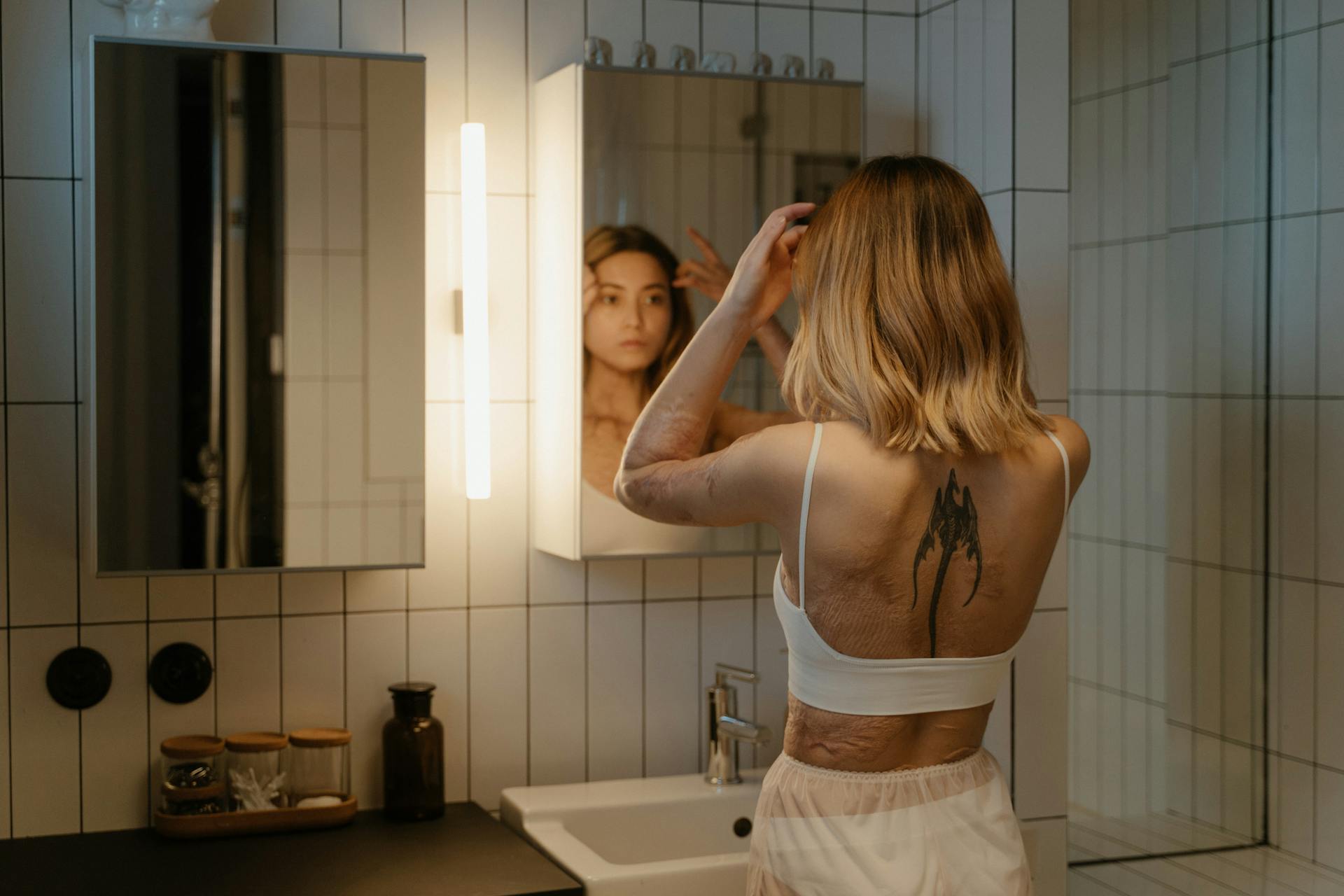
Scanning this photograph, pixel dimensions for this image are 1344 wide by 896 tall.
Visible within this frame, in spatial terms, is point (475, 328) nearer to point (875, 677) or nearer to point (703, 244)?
point (703, 244)

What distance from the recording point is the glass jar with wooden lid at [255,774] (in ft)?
5.90

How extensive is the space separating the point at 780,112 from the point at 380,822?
3.82ft

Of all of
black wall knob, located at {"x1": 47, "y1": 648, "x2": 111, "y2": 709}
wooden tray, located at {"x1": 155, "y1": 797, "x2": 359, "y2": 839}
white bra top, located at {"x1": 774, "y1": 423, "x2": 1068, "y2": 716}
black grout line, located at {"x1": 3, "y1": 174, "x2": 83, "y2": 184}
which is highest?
black grout line, located at {"x1": 3, "y1": 174, "x2": 83, "y2": 184}

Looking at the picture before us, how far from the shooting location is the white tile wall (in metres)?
1.78

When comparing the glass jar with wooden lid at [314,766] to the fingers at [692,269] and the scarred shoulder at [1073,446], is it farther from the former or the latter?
the scarred shoulder at [1073,446]

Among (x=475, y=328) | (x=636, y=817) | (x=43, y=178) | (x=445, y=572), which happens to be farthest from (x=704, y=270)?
(x=43, y=178)

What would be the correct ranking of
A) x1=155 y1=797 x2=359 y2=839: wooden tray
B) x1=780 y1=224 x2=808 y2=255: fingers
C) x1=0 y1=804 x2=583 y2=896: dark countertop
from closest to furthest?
x1=780 y1=224 x2=808 y2=255: fingers → x1=0 y1=804 x2=583 y2=896: dark countertop → x1=155 y1=797 x2=359 y2=839: wooden tray

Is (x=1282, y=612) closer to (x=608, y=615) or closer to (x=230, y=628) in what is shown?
(x=608, y=615)

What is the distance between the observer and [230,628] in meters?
1.86

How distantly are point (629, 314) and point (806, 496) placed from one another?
0.68m

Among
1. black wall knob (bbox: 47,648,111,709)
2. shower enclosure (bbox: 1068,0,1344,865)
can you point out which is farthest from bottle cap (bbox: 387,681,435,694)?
shower enclosure (bbox: 1068,0,1344,865)

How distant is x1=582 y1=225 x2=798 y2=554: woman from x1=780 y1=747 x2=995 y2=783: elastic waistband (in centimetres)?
57

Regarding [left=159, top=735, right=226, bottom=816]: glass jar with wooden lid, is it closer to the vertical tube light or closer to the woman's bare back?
the vertical tube light

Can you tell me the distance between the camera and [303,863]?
167cm
